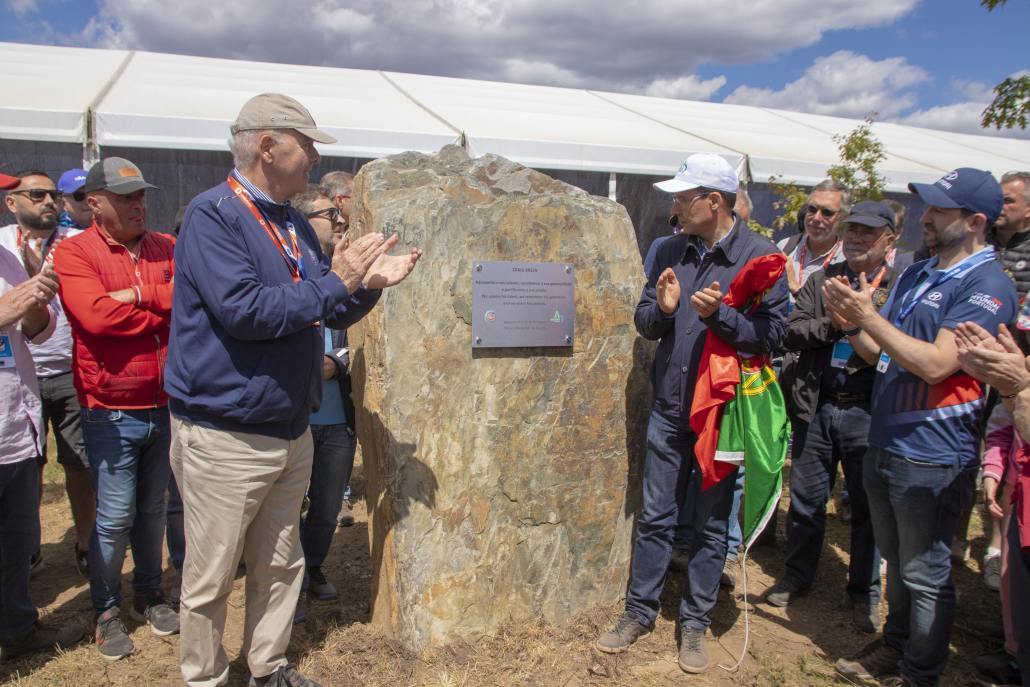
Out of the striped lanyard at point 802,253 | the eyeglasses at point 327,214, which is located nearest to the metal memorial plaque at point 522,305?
the eyeglasses at point 327,214

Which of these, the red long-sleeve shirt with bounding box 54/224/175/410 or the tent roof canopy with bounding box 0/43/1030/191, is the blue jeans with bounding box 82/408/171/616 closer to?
the red long-sleeve shirt with bounding box 54/224/175/410

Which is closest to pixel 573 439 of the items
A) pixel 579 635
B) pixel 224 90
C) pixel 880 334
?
pixel 579 635

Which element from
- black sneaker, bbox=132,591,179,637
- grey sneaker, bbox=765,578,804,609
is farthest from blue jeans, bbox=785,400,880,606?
black sneaker, bbox=132,591,179,637

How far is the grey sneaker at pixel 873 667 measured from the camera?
10.4ft

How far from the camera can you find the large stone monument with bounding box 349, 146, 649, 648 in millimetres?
3107

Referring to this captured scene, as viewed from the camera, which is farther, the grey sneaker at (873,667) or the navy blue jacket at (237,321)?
the grey sneaker at (873,667)

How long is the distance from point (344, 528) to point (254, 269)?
9.50ft

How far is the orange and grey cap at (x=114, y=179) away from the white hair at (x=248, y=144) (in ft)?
2.85

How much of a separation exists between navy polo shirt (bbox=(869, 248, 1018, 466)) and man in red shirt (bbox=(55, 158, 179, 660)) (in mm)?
3224

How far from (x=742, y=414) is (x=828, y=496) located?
1.14 metres

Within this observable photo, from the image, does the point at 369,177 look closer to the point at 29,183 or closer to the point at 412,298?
the point at 412,298

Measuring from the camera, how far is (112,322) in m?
3.03

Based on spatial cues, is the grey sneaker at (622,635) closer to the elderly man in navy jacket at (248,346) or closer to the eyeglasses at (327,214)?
the elderly man in navy jacket at (248,346)

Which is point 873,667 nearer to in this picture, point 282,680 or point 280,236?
point 282,680
